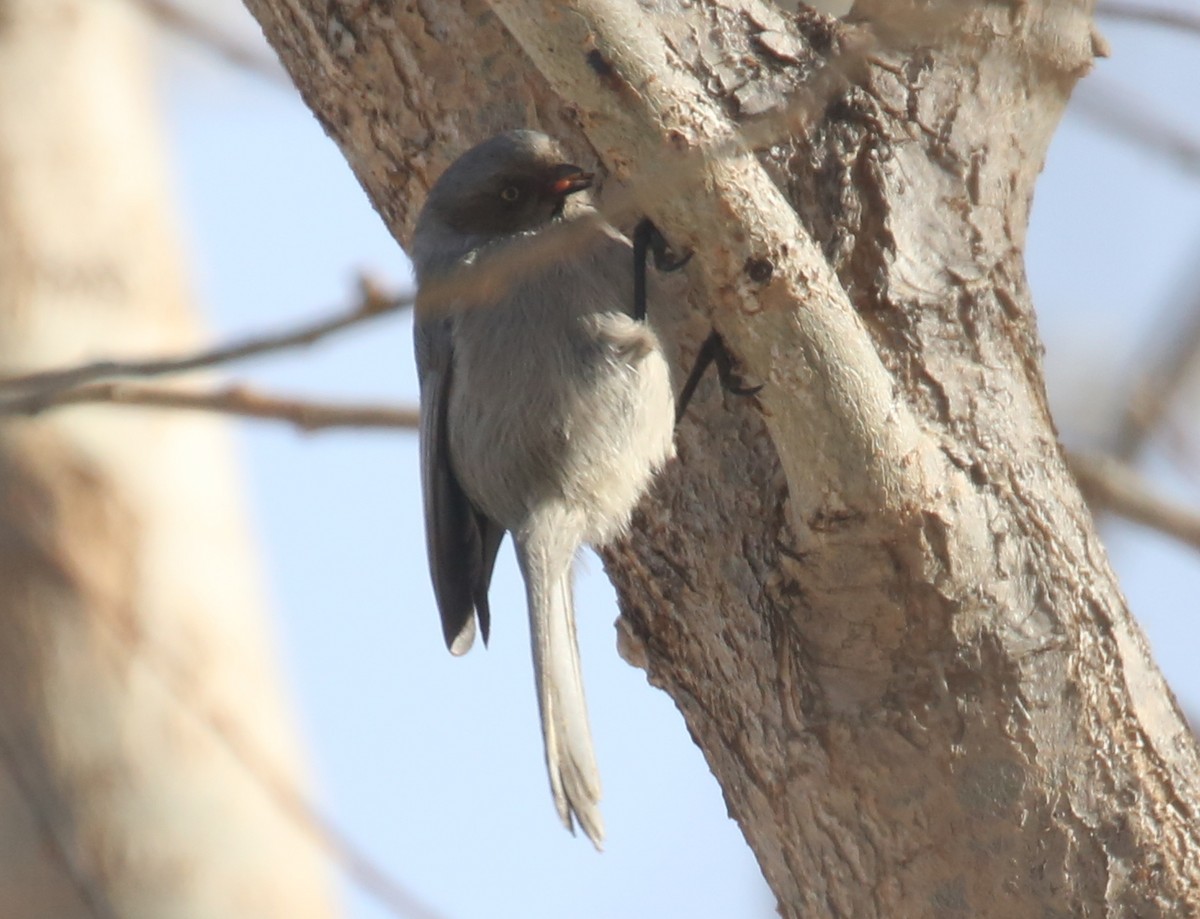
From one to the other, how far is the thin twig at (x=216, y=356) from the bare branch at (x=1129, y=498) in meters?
1.82

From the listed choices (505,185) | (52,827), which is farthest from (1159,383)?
(52,827)

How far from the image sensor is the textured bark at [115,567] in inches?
169

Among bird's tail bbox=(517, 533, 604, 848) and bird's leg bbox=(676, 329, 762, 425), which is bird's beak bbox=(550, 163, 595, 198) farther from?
bird's tail bbox=(517, 533, 604, 848)

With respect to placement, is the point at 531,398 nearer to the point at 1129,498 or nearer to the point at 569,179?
the point at 569,179

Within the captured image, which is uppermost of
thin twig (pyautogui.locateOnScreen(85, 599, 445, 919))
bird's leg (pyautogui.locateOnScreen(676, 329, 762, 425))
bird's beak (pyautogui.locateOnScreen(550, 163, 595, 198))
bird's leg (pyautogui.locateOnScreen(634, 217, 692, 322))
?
bird's beak (pyautogui.locateOnScreen(550, 163, 595, 198))

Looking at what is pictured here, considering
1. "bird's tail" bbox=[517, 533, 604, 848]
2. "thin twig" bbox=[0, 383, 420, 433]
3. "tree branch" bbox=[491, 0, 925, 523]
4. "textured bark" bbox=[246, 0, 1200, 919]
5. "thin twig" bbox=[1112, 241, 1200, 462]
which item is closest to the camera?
"tree branch" bbox=[491, 0, 925, 523]

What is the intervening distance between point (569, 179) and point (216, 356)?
1.33 meters

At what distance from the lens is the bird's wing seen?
11.2 feet

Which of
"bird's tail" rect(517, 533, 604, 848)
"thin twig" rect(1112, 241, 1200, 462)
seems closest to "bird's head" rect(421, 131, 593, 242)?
"bird's tail" rect(517, 533, 604, 848)

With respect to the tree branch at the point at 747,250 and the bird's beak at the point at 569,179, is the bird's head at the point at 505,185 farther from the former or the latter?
the tree branch at the point at 747,250

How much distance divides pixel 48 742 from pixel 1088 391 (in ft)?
11.5

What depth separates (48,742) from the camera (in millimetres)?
4309

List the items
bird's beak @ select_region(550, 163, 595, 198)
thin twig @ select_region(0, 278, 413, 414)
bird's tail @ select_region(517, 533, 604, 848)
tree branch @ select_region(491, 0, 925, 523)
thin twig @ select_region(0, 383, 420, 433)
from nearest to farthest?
thin twig @ select_region(0, 278, 413, 414), tree branch @ select_region(491, 0, 925, 523), bird's tail @ select_region(517, 533, 604, 848), bird's beak @ select_region(550, 163, 595, 198), thin twig @ select_region(0, 383, 420, 433)

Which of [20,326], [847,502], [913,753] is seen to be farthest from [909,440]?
[20,326]
